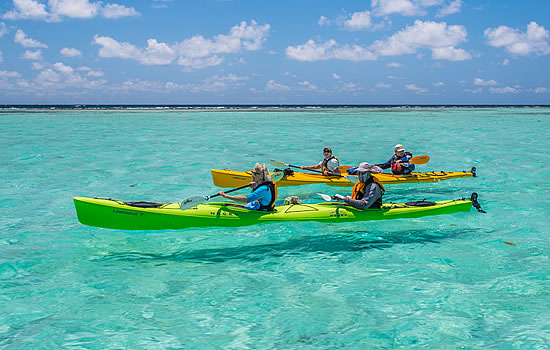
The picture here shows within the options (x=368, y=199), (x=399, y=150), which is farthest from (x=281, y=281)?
(x=399, y=150)

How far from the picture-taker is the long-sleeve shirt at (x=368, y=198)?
25.8ft

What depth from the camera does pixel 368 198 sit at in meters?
7.93

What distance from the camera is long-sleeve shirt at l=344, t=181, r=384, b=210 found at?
7.87 meters

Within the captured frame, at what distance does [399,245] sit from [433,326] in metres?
2.78

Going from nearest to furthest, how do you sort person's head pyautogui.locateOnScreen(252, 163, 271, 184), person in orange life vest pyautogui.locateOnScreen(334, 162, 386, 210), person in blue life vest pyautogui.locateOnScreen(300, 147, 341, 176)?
person's head pyautogui.locateOnScreen(252, 163, 271, 184), person in orange life vest pyautogui.locateOnScreen(334, 162, 386, 210), person in blue life vest pyautogui.locateOnScreen(300, 147, 341, 176)

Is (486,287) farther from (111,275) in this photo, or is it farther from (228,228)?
(111,275)

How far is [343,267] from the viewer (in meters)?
6.54

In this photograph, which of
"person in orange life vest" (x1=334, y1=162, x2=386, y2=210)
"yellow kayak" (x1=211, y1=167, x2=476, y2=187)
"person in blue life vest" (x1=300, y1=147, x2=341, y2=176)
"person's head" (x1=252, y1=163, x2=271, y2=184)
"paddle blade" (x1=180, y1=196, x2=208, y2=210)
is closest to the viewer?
"person's head" (x1=252, y1=163, x2=271, y2=184)

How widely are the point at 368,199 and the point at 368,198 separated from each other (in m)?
0.02

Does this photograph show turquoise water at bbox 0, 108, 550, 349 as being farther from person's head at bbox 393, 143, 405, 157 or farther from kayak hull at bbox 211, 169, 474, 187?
person's head at bbox 393, 143, 405, 157

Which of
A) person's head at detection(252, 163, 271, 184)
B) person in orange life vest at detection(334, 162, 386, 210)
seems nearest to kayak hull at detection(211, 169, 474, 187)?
person in orange life vest at detection(334, 162, 386, 210)

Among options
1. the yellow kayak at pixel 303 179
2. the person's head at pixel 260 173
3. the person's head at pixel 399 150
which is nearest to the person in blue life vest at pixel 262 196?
the person's head at pixel 260 173

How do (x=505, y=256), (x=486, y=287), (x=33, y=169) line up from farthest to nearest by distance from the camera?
(x=33, y=169) → (x=505, y=256) → (x=486, y=287)

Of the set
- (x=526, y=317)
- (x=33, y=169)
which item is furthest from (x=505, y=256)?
(x=33, y=169)
